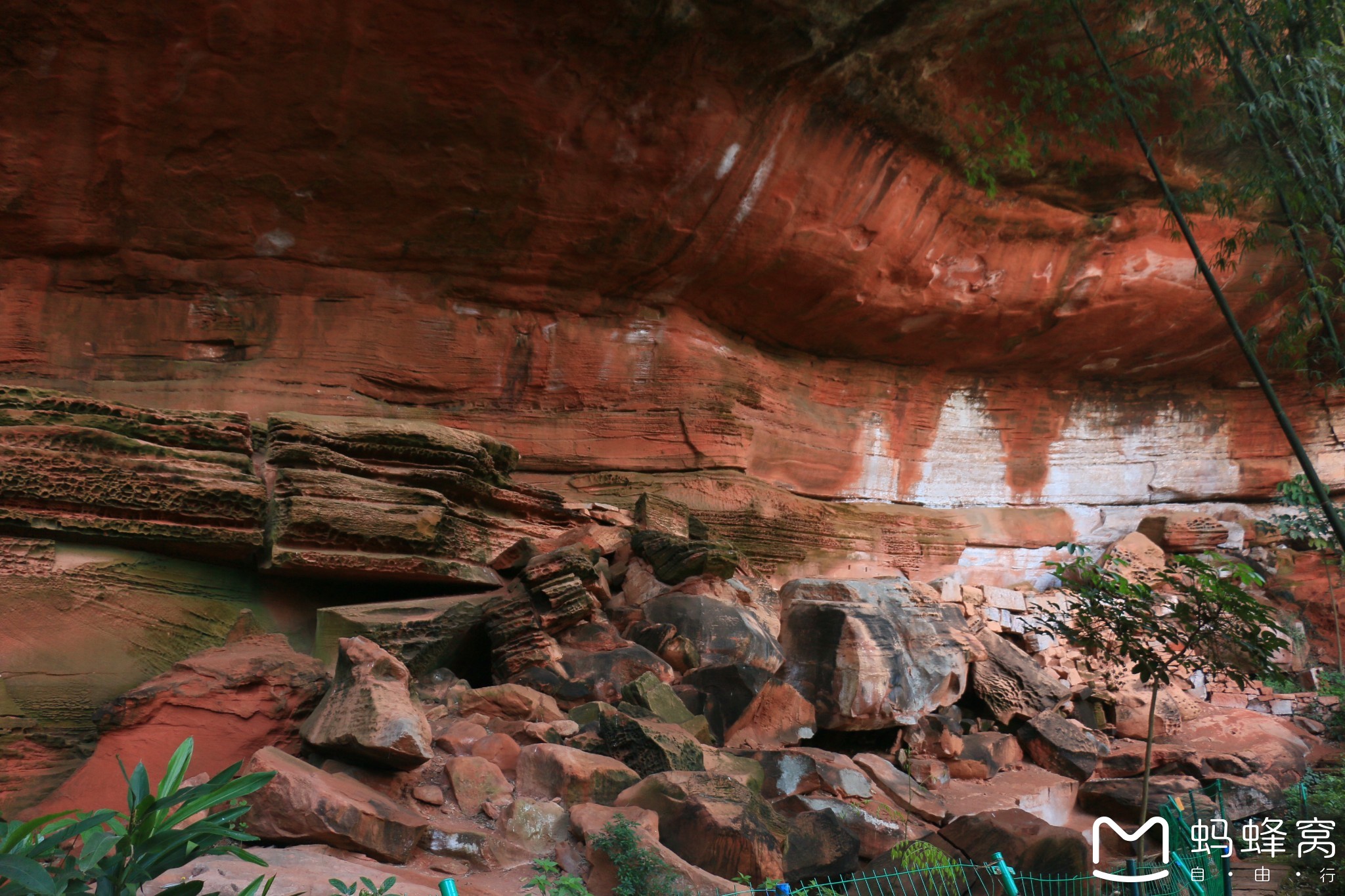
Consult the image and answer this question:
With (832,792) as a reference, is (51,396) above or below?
above

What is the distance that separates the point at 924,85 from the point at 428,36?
5070 millimetres

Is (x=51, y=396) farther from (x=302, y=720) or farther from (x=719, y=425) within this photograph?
(x=719, y=425)

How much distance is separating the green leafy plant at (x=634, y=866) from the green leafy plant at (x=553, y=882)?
0.51 ft

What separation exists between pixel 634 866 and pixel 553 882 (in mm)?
362

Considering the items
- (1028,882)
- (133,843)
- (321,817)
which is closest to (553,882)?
(321,817)

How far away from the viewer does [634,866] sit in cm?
374

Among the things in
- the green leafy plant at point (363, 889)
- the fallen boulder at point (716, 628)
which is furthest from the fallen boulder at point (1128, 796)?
the green leafy plant at point (363, 889)

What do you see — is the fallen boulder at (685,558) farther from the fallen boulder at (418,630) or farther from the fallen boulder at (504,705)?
the fallen boulder at (504,705)

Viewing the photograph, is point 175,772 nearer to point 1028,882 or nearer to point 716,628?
point 1028,882

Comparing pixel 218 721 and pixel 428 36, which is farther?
pixel 428 36

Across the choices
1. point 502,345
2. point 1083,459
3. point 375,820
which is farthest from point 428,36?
point 1083,459

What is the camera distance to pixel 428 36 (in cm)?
790

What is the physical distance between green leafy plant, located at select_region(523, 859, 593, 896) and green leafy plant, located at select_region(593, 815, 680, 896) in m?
0.16

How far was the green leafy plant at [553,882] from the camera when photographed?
3.55 metres
